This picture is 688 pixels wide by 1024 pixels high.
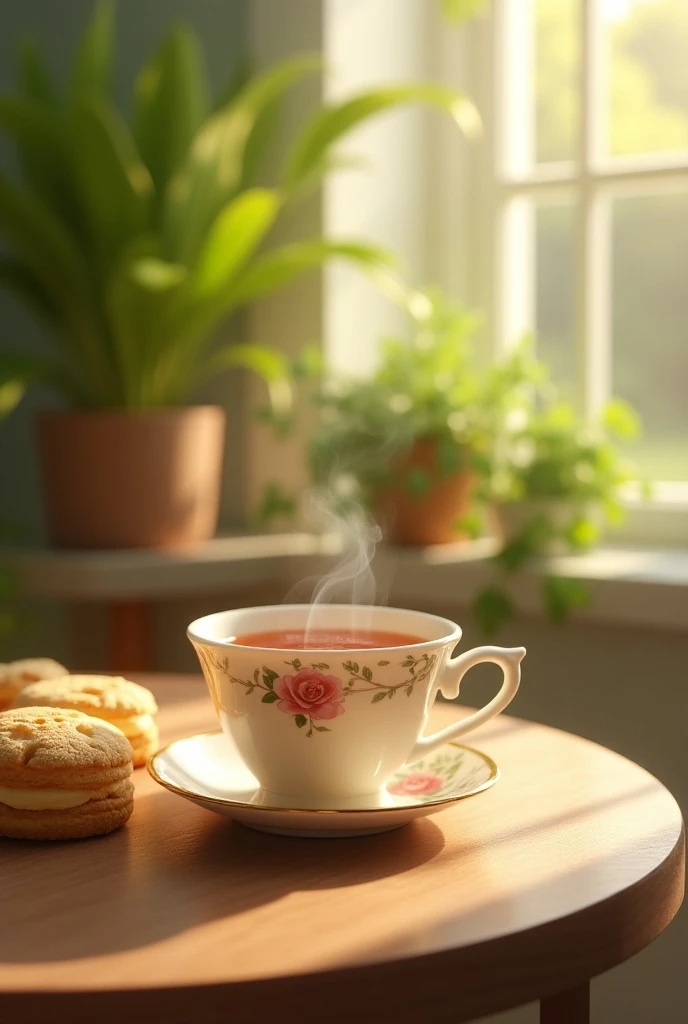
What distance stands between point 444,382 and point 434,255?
390 mm

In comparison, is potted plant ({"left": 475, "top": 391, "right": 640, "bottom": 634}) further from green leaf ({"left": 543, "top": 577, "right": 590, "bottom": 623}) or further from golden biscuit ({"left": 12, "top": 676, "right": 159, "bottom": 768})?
golden biscuit ({"left": 12, "top": 676, "right": 159, "bottom": 768})

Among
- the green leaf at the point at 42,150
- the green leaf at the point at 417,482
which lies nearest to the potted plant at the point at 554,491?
the green leaf at the point at 417,482

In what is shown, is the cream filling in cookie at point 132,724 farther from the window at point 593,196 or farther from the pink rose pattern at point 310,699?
the window at point 593,196

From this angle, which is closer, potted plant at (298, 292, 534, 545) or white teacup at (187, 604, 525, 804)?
white teacup at (187, 604, 525, 804)

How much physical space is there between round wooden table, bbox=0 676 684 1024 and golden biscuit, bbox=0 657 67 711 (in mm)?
159

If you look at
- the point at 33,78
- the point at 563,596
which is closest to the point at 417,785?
the point at 563,596

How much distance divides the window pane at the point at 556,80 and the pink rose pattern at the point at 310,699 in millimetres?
1601

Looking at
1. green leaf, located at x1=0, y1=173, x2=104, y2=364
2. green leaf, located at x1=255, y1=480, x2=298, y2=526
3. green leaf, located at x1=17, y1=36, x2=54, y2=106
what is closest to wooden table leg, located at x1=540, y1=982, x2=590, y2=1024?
green leaf, located at x1=255, y1=480, x2=298, y2=526

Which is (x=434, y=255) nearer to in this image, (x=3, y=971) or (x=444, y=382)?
(x=444, y=382)

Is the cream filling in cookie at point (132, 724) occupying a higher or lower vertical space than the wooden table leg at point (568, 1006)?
higher

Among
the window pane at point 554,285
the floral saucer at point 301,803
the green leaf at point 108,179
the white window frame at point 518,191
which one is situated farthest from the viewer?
the window pane at point 554,285

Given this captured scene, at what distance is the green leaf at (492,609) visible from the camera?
5.84 feet

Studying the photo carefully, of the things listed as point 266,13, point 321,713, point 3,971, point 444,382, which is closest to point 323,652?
point 321,713

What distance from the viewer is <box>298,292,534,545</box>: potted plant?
1.91 metres
